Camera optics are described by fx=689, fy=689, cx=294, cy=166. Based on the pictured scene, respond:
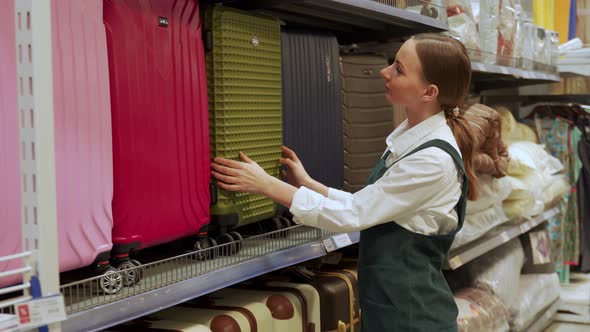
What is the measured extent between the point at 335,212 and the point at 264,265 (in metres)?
0.23

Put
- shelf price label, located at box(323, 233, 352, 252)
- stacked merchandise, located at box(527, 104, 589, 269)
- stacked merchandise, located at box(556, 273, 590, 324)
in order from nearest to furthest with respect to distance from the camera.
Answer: shelf price label, located at box(323, 233, 352, 252) → stacked merchandise, located at box(556, 273, 590, 324) → stacked merchandise, located at box(527, 104, 589, 269)

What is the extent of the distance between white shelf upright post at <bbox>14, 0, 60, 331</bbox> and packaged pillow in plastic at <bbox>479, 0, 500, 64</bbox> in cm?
245

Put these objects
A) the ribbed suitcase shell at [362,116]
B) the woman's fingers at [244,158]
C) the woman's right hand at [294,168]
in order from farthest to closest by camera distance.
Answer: the ribbed suitcase shell at [362,116]
the woman's right hand at [294,168]
the woman's fingers at [244,158]

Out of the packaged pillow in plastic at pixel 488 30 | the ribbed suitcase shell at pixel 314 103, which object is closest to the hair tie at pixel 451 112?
the ribbed suitcase shell at pixel 314 103

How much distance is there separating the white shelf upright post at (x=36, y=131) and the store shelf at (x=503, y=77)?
2.23 meters

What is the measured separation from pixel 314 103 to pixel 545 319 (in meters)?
2.46

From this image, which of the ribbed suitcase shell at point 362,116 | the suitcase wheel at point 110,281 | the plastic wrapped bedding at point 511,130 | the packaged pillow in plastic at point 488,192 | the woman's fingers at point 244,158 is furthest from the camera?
the plastic wrapped bedding at point 511,130

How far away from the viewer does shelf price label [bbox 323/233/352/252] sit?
1.95m

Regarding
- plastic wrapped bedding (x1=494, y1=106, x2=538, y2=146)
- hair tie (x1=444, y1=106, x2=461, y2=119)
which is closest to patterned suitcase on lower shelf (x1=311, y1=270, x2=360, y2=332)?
hair tie (x1=444, y1=106, x2=461, y2=119)

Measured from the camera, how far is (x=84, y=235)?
120 cm

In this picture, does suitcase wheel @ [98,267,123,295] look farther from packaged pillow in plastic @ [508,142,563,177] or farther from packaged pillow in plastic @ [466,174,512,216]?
packaged pillow in plastic @ [508,142,563,177]

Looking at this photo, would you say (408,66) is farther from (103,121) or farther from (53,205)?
(53,205)

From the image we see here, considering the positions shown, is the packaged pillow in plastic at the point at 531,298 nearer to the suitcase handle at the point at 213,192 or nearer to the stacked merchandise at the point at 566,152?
the stacked merchandise at the point at 566,152

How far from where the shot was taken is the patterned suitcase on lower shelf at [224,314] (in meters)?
1.60
